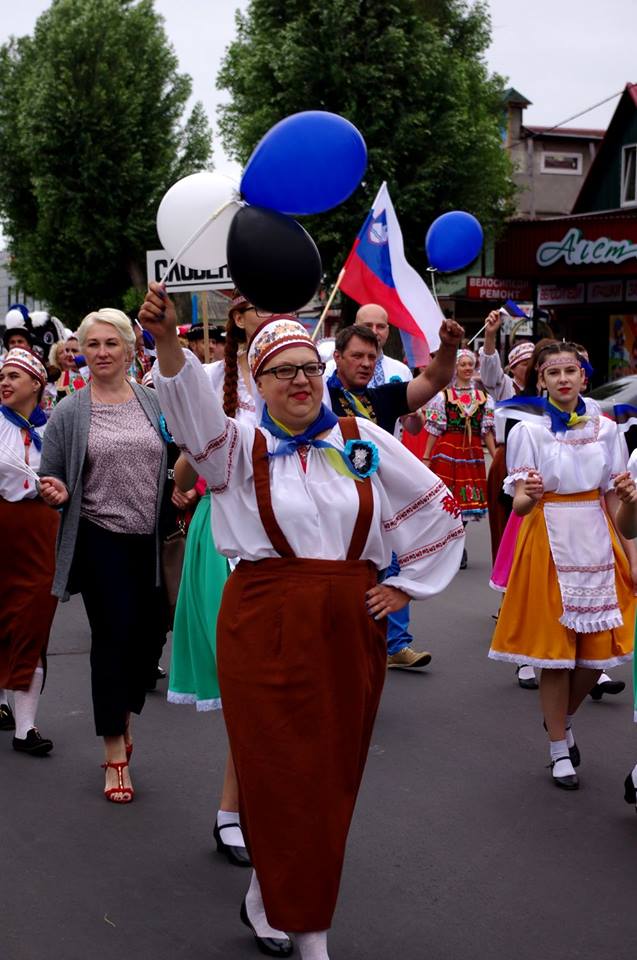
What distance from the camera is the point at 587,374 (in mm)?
6457

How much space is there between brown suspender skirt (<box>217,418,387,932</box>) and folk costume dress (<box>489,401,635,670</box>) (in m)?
2.12

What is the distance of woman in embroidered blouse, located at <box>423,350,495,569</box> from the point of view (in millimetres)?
11211

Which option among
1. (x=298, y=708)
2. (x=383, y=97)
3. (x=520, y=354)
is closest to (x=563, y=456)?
(x=298, y=708)

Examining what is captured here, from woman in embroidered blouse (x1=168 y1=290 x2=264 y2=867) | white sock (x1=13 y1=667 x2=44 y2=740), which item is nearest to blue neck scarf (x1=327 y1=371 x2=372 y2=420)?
woman in embroidered blouse (x1=168 y1=290 x2=264 y2=867)

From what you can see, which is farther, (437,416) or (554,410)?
(437,416)

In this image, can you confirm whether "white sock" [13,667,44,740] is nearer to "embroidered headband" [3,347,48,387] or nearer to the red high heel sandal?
the red high heel sandal

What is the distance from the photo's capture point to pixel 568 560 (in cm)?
559

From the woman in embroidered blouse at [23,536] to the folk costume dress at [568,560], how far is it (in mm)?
2200

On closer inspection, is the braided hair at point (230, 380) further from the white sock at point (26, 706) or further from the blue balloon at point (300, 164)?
the white sock at point (26, 706)

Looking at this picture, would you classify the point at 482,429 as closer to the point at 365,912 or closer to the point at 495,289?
the point at 365,912

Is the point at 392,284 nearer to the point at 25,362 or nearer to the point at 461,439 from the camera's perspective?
the point at 25,362

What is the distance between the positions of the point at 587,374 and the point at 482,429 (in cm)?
490

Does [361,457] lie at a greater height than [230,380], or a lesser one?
lesser

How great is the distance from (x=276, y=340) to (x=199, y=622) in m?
1.70
